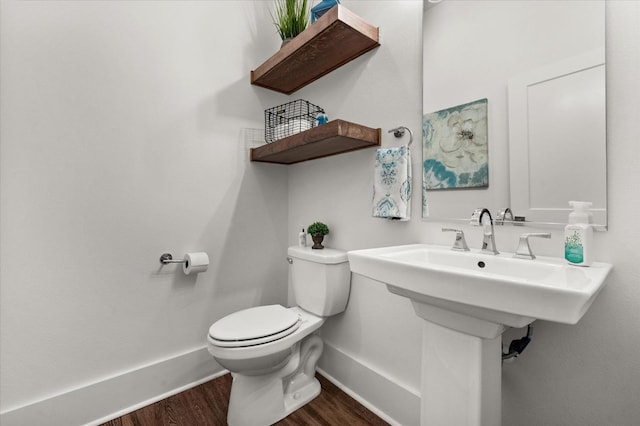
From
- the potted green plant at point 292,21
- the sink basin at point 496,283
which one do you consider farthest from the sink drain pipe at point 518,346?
the potted green plant at point 292,21

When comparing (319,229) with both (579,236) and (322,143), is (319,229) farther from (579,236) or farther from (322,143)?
(579,236)

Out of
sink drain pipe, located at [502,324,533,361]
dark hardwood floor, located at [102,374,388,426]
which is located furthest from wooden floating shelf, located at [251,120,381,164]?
dark hardwood floor, located at [102,374,388,426]

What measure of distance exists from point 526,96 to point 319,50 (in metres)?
1.02

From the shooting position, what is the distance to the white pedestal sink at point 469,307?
0.60 m

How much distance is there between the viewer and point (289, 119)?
1.69m

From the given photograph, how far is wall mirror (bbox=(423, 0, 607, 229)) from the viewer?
2.77 ft

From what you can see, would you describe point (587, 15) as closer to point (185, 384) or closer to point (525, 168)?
point (525, 168)

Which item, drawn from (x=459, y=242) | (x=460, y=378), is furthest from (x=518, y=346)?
(x=459, y=242)

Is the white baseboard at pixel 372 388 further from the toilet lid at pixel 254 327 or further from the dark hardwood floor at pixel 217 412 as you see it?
the toilet lid at pixel 254 327

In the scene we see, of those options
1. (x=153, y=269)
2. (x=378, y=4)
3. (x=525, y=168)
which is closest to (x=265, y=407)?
(x=153, y=269)

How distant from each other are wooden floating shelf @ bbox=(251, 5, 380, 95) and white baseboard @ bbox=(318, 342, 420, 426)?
165 centimetres

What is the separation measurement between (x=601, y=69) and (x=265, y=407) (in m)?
1.76

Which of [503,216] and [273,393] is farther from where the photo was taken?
[273,393]

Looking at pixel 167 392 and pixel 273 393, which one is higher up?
pixel 273 393
